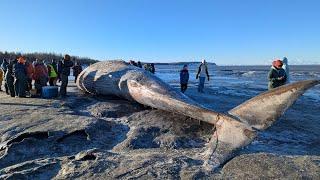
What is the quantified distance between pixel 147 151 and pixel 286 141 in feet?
10.0

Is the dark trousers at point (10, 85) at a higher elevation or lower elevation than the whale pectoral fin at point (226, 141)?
higher

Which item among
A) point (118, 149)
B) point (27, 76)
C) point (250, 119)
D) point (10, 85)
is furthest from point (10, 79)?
point (250, 119)

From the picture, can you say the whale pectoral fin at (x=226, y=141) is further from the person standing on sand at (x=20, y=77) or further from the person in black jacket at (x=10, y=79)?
the person in black jacket at (x=10, y=79)

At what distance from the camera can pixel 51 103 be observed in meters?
11.5

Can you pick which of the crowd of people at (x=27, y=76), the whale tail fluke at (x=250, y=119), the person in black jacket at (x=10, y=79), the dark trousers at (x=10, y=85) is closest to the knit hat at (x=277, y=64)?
the whale tail fluke at (x=250, y=119)

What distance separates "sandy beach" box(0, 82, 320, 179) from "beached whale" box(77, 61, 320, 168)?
0.79 ft

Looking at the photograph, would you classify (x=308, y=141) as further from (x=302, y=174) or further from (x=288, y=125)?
(x=302, y=174)

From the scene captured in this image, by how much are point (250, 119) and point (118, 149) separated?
2.44m

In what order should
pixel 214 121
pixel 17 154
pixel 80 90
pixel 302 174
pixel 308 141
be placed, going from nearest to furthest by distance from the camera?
pixel 302 174, pixel 17 154, pixel 214 121, pixel 308 141, pixel 80 90

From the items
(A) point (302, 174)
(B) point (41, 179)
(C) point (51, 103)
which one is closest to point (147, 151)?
(B) point (41, 179)

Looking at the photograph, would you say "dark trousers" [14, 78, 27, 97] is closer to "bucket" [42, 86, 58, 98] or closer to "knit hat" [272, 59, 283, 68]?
"bucket" [42, 86, 58, 98]

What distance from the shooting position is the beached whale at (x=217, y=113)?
6578 mm

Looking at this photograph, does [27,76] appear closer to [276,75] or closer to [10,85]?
[10,85]

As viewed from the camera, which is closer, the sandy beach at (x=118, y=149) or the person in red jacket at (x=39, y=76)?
the sandy beach at (x=118, y=149)
